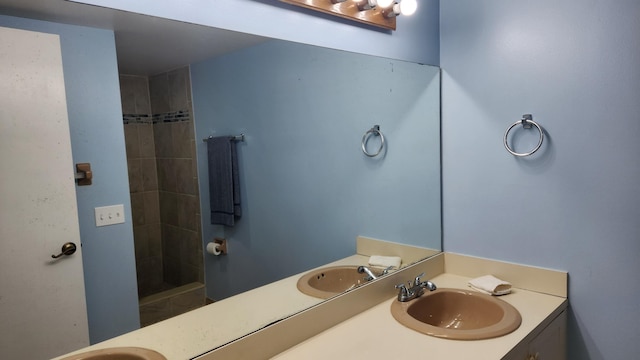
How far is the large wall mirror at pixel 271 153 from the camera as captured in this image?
3.42ft

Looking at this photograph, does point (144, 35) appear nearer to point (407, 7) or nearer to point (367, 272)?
point (407, 7)

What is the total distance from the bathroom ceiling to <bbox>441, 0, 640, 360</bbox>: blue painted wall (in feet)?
3.35

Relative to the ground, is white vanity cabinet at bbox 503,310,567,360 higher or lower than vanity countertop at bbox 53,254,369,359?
lower

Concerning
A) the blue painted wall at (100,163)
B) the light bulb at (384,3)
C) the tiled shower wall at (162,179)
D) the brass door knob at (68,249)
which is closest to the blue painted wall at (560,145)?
the light bulb at (384,3)

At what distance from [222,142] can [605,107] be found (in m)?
1.35

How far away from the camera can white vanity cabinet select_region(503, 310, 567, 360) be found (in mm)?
1299

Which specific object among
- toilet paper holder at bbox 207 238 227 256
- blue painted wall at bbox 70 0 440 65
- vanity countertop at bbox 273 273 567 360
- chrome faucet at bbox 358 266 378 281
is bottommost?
vanity countertop at bbox 273 273 567 360

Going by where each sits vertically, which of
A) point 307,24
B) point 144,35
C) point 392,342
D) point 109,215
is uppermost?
point 307,24

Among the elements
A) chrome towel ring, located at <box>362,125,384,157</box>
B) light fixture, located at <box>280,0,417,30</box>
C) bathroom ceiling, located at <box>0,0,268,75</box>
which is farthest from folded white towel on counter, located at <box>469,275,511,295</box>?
bathroom ceiling, located at <box>0,0,268,75</box>

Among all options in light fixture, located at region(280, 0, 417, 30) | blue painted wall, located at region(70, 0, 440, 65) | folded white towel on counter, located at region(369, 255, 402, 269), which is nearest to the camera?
blue painted wall, located at region(70, 0, 440, 65)

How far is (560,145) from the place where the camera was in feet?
5.15

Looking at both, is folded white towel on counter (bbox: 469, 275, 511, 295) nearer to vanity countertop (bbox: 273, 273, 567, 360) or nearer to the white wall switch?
vanity countertop (bbox: 273, 273, 567, 360)

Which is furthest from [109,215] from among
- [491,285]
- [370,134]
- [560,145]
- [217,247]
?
[560,145]

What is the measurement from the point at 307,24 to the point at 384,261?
1.01 metres
